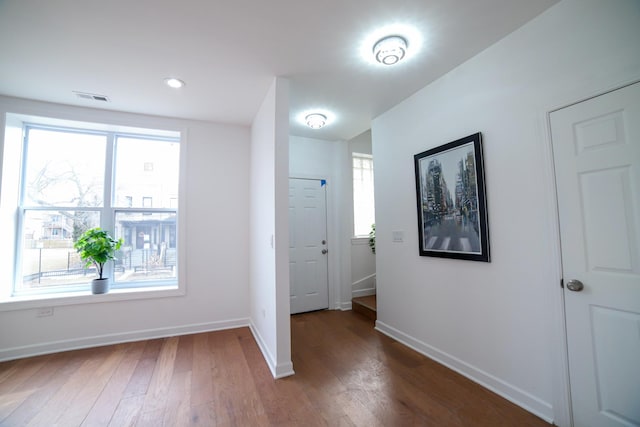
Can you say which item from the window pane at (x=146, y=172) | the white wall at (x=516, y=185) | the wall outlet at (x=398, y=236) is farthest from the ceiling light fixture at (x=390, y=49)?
the window pane at (x=146, y=172)

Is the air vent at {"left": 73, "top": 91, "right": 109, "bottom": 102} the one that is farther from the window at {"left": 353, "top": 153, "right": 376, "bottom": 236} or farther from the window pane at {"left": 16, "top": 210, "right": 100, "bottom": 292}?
the window at {"left": 353, "top": 153, "right": 376, "bottom": 236}

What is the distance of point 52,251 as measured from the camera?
10.1 ft

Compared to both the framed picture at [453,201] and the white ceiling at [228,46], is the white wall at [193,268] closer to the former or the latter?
the white ceiling at [228,46]

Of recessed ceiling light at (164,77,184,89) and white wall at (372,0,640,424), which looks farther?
recessed ceiling light at (164,77,184,89)

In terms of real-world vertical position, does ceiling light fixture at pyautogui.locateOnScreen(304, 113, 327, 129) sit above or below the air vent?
below

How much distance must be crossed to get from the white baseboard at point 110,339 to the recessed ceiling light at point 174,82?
2808 mm

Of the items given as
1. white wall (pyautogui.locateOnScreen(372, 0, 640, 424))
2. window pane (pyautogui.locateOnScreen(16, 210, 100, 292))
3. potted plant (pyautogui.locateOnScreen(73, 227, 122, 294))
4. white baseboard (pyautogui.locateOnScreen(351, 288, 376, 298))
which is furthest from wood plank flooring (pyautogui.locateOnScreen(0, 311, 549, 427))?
white baseboard (pyautogui.locateOnScreen(351, 288, 376, 298))

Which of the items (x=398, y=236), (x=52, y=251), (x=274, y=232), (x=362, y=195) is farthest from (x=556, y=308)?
(x=52, y=251)

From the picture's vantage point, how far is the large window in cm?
304

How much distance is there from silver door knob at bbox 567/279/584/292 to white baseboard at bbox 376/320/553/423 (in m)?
0.81

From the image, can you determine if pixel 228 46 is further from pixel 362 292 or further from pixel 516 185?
pixel 362 292

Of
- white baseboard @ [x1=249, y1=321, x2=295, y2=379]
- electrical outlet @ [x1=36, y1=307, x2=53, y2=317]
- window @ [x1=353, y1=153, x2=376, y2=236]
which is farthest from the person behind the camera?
window @ [x1=353, y1=153, x2=376, y2=236]

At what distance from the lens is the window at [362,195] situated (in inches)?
184

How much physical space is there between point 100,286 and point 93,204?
1.03 m
